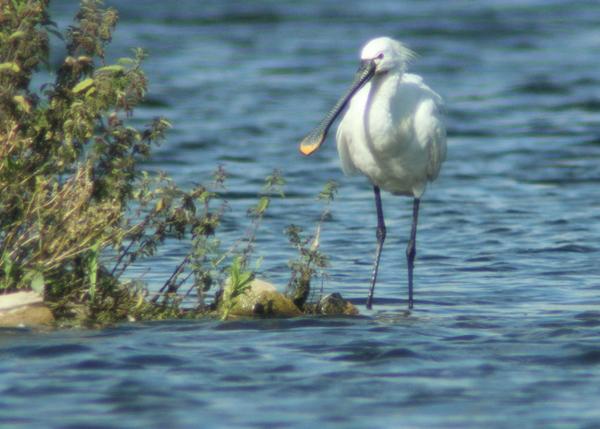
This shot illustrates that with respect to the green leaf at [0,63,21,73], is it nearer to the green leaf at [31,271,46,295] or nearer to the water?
the green leaf at [31,271,46,295]

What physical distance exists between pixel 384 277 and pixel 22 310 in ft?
12.3

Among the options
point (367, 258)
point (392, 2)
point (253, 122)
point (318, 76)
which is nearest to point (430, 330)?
point (367, 258)

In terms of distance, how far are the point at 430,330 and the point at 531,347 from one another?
78 cm

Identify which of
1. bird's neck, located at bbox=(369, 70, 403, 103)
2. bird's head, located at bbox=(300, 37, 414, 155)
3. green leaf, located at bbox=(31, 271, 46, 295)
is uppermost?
bird's head, located at bbox=(300, 37, 414, 155)

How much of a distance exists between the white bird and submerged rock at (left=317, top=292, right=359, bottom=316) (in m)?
0.46

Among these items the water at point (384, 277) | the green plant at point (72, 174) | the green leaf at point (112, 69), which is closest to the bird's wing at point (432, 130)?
the water at point (384, 277)

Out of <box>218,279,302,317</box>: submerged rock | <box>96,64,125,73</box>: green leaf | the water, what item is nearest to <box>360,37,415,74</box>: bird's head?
the water

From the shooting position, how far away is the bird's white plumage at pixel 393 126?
10.9 m

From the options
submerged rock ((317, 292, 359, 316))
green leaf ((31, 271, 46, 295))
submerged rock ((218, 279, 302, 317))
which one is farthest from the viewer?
submerged rock ((317, 292, 359, 316))

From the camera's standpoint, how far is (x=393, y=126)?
10.9 metres

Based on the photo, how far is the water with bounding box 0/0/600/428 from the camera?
7.57 meters

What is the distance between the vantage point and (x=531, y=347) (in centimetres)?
888

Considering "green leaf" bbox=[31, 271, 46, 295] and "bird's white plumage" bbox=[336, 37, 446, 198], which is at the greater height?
"bird's white plumage" bbox=[336, 37, 446, 198]

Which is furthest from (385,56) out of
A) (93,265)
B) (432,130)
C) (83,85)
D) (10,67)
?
(10,67)
